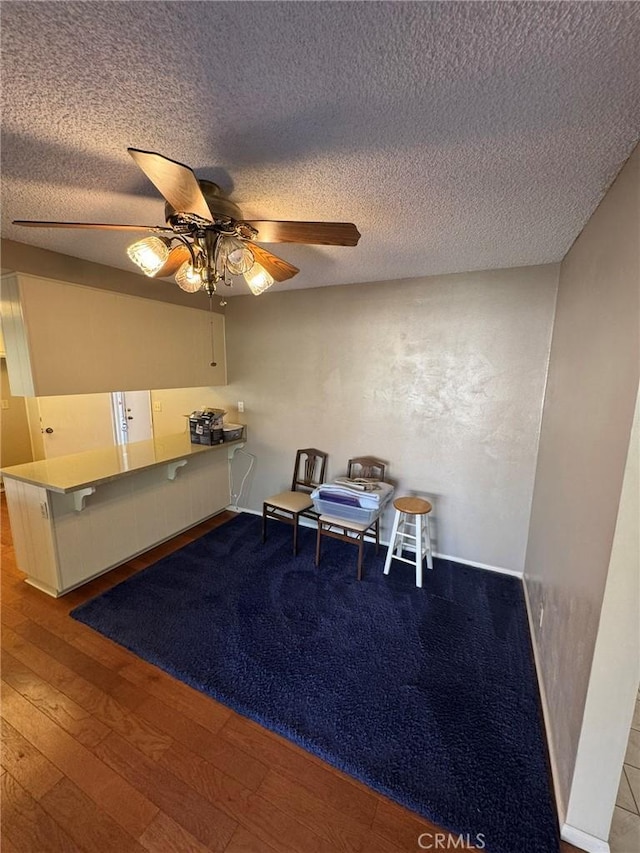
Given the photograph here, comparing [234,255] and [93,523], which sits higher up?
[234,255]

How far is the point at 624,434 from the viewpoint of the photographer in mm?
1087

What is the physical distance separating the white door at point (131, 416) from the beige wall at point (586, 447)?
163 inches

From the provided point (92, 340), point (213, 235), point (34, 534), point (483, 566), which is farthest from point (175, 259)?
point (483, 566)

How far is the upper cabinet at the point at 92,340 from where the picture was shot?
2.21 metres

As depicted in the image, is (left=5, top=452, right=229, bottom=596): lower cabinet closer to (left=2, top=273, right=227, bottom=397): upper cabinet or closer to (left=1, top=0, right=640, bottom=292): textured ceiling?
(left=2, top=273, right=227, bottom=397): upper cabinet

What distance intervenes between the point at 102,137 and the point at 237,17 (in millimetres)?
709

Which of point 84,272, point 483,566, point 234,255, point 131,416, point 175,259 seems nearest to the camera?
point 234,255

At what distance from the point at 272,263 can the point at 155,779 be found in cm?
236

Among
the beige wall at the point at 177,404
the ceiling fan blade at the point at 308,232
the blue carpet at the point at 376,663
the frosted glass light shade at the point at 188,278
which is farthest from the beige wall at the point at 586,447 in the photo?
the beige wall at the point at 177,404

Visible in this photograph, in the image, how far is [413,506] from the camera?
269 centimetres

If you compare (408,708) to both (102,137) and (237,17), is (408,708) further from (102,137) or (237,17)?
(102,137)

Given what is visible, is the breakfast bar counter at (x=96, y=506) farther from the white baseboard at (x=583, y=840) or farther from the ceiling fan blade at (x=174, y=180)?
the white baseboard at (x=583, y=840)

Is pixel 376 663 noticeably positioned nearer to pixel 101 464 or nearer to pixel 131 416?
pixel 101 464

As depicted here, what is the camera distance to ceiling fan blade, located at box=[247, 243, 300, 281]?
1.67 metres
